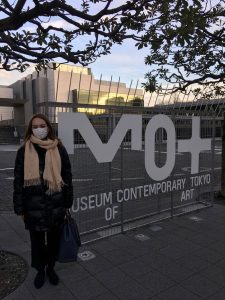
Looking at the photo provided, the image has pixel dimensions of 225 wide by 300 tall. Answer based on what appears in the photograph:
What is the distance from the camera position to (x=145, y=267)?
13.8 feet

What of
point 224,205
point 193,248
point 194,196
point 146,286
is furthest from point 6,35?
point 224,205

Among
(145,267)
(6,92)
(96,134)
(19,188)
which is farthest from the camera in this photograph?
(6,92)

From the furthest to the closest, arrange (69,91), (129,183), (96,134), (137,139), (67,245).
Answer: (69,91) → (129,183) → (137,139) → (96,134) → (67,245)

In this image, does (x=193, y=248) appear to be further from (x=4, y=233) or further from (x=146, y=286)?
(x=4, y=233)

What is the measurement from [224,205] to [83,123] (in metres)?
4.20

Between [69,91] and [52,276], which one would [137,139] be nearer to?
[52,276]

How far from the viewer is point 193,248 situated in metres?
4.82

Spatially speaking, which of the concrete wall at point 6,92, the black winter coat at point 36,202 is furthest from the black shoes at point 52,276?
the concrete wall at point 6,92

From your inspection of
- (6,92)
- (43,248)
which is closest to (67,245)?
(43,248)

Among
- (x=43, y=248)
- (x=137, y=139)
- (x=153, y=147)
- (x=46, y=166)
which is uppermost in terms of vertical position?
(x=137, y=139)

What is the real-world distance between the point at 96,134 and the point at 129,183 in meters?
1.22

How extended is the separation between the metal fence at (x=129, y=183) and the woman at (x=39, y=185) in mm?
1045

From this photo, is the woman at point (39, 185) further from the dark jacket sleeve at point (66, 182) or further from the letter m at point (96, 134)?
the letter m at point (96, 134)

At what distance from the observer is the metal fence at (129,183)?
191 inches
